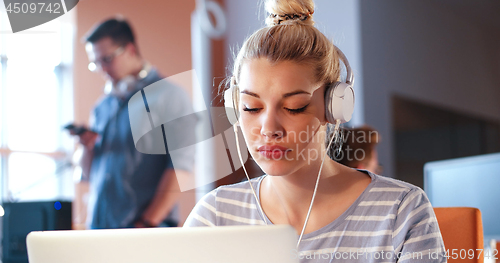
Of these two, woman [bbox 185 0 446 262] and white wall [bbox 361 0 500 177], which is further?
white wall [bbox 361 0 500 177]

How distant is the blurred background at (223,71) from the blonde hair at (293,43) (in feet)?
7.13

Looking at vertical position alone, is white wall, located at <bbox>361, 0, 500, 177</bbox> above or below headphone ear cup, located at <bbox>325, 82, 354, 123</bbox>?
above

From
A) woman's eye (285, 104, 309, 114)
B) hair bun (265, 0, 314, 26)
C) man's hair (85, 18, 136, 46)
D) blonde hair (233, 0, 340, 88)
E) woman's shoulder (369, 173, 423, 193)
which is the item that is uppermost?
man's hair (85, 18, 136, 46)

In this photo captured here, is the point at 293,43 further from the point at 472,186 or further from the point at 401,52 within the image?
the point at 401,52

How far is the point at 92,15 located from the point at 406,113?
243cm

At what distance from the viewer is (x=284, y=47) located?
39.4 inches

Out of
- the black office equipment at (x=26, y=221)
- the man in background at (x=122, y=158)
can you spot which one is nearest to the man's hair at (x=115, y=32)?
the man in background at (x=122, y=158)

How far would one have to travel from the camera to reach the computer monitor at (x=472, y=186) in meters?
1.54

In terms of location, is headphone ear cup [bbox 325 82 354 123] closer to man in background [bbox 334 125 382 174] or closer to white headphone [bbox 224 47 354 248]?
white headphone [bbox 224 47 354 248]

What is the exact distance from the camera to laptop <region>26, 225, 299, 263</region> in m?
0.51

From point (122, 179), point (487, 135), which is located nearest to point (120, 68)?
point (122, 179)

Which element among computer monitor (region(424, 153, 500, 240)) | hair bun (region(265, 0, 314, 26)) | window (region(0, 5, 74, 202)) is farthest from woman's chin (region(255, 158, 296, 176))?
window (region(0, 5, 74, 202))

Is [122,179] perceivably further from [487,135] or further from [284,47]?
[487,135]

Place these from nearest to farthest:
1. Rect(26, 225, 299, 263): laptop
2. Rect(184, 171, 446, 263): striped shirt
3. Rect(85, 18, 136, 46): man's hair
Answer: Rect(26, 225, 299, 263): laptop, Rect(184, 171, 446, 263): striped shirt, Rect(85, 18, 136, 46): man's hair
